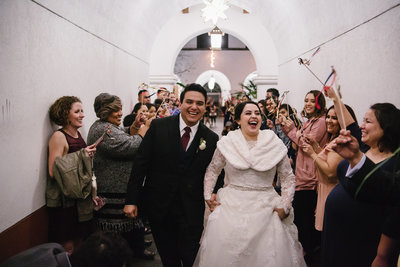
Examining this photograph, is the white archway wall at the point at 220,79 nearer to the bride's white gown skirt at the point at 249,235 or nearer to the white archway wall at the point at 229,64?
the white archway wall at the point at 229,64

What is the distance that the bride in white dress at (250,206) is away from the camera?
6.92ft

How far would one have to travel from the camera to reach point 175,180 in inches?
90.4

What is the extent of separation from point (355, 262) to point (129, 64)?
479 centimetres

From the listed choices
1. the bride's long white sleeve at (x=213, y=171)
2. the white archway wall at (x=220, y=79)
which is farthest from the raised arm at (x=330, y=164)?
the white archway wall at (x=220, y=79)

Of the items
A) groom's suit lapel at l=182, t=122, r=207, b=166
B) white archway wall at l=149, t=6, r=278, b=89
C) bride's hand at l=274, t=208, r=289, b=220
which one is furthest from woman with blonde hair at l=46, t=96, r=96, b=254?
white archway wall at l=149, t=6, r=278, b=89

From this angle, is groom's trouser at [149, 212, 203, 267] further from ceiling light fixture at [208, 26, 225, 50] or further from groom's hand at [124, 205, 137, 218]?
ceiling light fixture at [208, 26, 225, 50]

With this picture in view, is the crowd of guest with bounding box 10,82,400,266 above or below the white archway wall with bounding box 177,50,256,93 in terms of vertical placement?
below

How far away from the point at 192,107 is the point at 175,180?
2.04 ft

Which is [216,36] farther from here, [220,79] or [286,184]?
[220,79]

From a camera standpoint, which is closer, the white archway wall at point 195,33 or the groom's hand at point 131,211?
the groom's hand at point 131,211

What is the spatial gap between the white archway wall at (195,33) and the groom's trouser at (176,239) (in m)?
7.22

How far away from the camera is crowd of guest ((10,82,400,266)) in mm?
1408

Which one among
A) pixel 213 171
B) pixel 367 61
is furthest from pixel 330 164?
pixel 367 61

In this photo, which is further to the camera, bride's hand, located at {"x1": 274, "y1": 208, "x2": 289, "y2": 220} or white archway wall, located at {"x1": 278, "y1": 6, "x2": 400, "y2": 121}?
white archway wall, located at {"x1": 278, "y1": 6, "x2": 400, "y2": 121}
